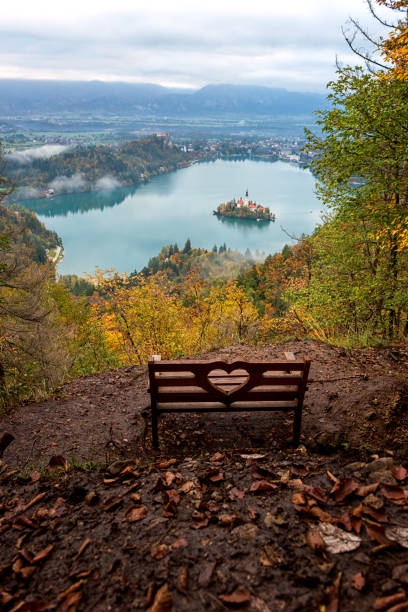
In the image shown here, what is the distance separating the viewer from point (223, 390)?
4.18 metres

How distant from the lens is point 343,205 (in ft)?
28.2

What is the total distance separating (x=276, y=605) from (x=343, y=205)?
8450 millimetres

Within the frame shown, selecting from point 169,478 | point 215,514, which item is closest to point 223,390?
point 169,478

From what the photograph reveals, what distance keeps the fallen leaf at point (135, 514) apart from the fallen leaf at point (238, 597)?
3.02ft

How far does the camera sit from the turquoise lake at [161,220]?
103 metres

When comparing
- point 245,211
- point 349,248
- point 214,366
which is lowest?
point 245,211

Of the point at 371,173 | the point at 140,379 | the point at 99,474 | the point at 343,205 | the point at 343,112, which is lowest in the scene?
the point at 140,379

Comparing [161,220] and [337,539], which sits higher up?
[337,539]

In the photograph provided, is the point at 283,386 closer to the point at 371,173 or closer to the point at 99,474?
the point at 99,474

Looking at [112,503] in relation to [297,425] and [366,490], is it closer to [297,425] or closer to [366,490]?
[366,490]

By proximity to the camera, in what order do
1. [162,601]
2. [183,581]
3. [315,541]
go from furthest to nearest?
[315,541] < [183,581] < [162,601]

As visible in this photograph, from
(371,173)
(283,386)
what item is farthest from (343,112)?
(283,386)

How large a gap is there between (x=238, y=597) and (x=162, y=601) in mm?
445

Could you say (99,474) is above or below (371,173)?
below
